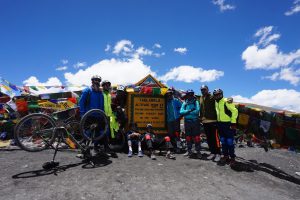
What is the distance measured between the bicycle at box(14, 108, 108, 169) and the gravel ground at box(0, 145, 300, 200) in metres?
0.58

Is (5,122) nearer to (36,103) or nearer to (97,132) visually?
(36,103)

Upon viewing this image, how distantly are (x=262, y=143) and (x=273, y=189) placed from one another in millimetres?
3708

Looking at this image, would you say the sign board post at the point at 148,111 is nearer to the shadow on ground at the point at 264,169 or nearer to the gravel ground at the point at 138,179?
the gravel ground at the point at 138,179

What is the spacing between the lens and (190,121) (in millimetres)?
10469

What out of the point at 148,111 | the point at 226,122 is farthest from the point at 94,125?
the point at 226,122

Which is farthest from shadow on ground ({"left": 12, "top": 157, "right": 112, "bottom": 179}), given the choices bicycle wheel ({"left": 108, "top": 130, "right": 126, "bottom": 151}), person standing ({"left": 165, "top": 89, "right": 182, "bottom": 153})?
person standing ({"left": 165, "top": 89, "right": 182, "bottom": 153})

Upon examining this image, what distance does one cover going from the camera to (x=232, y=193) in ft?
22.1

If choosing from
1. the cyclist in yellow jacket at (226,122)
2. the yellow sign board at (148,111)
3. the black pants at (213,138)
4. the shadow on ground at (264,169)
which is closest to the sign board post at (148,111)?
the yellow sign board at (148,111)

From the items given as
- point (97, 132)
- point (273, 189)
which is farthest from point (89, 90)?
point (273, 189)

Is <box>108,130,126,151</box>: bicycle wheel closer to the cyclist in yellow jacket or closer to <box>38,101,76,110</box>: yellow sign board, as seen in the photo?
the cyclist in yellow jacket

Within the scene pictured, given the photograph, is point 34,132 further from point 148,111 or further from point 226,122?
point 226,122

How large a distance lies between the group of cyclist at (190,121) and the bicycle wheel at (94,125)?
0.54 metres

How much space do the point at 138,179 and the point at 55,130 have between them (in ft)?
8.62

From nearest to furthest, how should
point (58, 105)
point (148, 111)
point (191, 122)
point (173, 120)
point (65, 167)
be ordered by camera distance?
point (65, 167) → point (191, 122) → point (173, 120) → point (148, 111) → point (58, 105)
